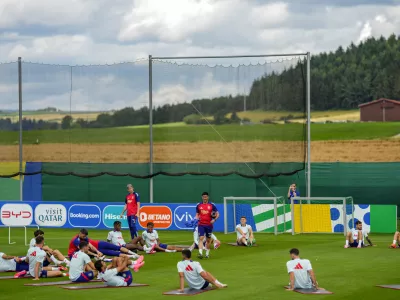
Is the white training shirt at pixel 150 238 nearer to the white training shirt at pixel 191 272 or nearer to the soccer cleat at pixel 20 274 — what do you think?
the soccer cleat at pixel 20 274

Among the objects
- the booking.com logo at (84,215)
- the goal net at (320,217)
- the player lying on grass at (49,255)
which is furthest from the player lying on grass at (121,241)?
the booking.com logo at (84,215)

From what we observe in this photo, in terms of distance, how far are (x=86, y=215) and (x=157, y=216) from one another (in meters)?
3.39

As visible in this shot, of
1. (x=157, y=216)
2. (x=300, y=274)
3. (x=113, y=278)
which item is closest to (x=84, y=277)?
(x=113, y=278)

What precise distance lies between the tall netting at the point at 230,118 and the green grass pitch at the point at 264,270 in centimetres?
605

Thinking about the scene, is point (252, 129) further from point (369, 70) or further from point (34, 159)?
point (369, 70)

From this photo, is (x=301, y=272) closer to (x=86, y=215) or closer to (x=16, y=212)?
(x=86, y=215)

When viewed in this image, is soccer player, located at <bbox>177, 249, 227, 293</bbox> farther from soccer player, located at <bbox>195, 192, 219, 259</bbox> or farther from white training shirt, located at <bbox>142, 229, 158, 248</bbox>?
white training shirt, located at <bbox>142, 229, 158, 248</bbox>

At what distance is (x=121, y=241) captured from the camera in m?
31.7

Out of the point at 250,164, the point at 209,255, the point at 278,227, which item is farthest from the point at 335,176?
the point at 209,255

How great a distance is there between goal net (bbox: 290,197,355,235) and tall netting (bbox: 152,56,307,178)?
13.7 ft

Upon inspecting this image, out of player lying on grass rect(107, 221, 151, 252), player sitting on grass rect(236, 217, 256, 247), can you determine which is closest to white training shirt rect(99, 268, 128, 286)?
player lying on grass rect(107, 221, 151, 252)

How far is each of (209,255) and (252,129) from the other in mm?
13440

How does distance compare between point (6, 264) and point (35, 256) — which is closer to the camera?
point (35, 256)

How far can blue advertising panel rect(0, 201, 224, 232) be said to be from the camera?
40969mm
